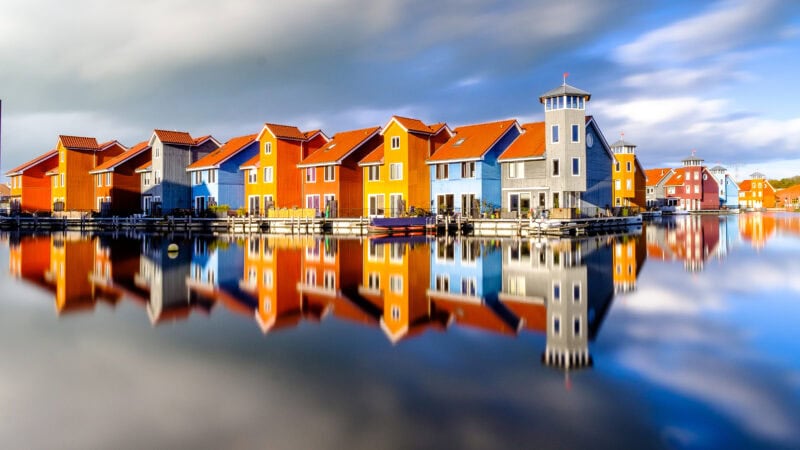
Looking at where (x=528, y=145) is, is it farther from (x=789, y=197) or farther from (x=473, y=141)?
(x=789, y=197)

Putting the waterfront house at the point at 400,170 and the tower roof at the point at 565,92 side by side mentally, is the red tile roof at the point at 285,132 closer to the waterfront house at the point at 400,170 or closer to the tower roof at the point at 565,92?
the waterfront house at the point at 400,170

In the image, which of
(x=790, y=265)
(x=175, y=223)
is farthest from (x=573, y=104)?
(x=175, y=223)

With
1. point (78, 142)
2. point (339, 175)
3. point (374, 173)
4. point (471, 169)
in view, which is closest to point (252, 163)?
point (339, 175)

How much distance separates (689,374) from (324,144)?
54133mm

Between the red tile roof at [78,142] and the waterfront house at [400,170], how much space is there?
3949 cm

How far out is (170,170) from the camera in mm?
63844

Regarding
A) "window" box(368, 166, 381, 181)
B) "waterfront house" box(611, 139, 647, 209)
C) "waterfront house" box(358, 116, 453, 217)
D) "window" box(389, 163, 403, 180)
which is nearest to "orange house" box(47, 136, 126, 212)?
"window" box(368, 166, 381, 181)

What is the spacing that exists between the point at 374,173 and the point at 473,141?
9213 millimetres

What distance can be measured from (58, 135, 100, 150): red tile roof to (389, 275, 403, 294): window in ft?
215

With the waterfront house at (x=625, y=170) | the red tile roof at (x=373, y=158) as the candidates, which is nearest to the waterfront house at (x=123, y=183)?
the red tile roof at (x=373, y=158)

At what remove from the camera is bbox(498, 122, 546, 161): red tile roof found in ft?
156

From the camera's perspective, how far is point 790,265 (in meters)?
23.8

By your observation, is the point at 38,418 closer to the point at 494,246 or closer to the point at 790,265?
the point at 790,265

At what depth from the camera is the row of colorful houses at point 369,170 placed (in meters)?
46.9
